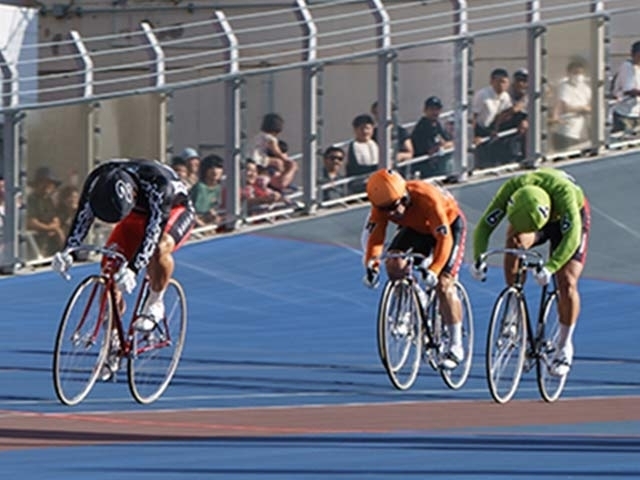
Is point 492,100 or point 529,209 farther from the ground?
point 492,100

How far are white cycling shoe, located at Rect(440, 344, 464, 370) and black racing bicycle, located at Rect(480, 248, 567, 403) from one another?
23.8 inches

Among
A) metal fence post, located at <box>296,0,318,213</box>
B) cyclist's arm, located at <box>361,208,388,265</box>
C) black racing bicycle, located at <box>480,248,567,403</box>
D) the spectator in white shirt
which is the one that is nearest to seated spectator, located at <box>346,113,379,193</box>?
metal fence post, located at <box>296,0,318,213</box>

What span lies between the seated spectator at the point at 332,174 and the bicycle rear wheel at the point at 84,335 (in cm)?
906

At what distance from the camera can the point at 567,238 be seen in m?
11.4

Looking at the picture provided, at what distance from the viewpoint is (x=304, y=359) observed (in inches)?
560

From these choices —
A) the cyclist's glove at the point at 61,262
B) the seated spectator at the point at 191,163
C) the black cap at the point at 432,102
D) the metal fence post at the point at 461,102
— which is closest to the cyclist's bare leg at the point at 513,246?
the cyclist's glove at the point at 61,262

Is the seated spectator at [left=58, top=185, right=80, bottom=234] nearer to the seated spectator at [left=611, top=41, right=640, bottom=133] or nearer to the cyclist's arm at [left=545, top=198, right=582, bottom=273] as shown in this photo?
the seated spectator at [left=611, top=41, right=640, bottom=133]

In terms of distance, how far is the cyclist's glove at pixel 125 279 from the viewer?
10.4 m

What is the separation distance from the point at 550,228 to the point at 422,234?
1026 millimetres

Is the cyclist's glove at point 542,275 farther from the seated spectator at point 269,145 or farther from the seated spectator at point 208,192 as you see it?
the seated spectator at point 269,145

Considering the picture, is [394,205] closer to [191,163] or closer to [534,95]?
[191,163]

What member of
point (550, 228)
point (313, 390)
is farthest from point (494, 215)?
point (313, 390)

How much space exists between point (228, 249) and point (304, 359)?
4652 millimetres

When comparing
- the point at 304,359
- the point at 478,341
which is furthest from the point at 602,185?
the point at 304,359
